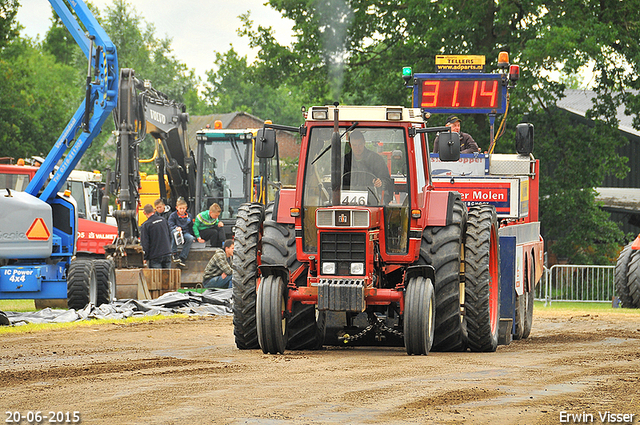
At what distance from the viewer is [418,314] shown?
9898 mm

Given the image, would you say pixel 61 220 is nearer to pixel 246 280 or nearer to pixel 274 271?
pixel 246 280

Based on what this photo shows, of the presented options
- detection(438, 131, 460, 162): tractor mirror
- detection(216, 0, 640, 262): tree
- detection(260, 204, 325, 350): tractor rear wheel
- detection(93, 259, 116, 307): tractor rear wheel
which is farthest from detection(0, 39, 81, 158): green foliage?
detection(438, 131, 460, 162): tractor mirror

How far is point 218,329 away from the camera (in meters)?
14.3

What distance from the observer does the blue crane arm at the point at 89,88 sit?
16.5m

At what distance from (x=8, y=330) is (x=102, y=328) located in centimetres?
128

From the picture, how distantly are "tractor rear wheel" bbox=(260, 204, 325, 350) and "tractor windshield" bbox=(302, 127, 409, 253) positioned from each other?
259mm

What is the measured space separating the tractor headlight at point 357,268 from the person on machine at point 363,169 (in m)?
0.80

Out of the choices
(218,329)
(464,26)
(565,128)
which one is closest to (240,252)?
(218,329)

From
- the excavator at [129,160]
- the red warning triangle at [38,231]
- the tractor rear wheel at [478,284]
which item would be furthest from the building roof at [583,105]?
the tractor rear wheel at [478,284]

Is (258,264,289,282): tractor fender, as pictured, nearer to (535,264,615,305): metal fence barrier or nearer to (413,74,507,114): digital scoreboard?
(413,74,507,114): digital scoreboard

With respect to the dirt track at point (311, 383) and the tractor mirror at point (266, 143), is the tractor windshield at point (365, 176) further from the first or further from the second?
the dirt track at point (311, 383)

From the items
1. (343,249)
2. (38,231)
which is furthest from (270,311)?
(38,231)

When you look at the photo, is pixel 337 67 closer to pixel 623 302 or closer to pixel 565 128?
pixel 565 128

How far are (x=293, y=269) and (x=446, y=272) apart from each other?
1570 mm
